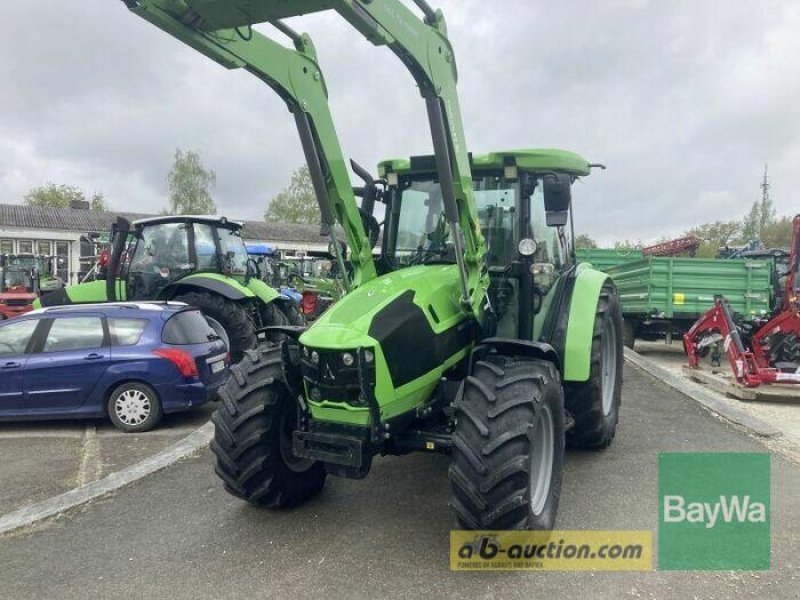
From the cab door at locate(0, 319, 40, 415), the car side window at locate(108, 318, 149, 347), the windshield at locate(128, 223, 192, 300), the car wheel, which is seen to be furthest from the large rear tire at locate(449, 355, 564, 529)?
the windshield at locate(128, 223, 192, 300)

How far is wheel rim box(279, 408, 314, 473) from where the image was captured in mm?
4328

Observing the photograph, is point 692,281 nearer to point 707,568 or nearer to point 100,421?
point 707,568

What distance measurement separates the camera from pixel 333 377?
3760 mm

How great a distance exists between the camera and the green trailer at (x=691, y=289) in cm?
1205

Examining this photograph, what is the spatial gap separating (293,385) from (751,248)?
15.3 metres

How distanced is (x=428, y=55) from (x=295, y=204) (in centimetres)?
5138

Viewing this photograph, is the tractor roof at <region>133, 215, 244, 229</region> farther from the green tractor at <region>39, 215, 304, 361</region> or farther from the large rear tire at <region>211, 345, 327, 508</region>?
the large rear tire at <region>211, 345, 327, 508</region>

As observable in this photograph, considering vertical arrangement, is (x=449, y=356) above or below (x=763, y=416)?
above

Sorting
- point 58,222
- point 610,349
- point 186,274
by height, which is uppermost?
point 58,222

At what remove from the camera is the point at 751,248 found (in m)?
16.0

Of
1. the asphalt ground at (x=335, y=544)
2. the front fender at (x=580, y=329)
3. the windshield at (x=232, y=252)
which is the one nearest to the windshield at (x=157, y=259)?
the windshield at (x=232, y=252)

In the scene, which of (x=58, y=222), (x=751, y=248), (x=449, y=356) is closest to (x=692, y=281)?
(x=751, y=248)

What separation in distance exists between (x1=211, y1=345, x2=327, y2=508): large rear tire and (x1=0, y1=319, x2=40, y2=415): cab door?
394 cm

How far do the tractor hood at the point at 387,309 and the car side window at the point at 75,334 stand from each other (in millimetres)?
4023
